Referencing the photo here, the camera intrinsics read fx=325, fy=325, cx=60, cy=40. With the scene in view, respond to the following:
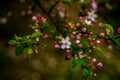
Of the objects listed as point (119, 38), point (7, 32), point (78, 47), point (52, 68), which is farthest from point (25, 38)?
point (7, 32)

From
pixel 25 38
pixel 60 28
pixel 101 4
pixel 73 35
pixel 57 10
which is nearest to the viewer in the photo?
pixel 25 38

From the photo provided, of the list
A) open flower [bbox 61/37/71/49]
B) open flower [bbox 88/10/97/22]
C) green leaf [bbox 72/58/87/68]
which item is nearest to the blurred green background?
open flower [bbox 88/10/97/22]

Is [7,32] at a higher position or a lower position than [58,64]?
higher

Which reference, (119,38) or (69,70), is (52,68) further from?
(119,38)

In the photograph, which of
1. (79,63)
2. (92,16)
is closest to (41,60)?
(92,16)

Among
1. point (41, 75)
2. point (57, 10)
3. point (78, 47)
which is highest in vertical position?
point (57, 10)

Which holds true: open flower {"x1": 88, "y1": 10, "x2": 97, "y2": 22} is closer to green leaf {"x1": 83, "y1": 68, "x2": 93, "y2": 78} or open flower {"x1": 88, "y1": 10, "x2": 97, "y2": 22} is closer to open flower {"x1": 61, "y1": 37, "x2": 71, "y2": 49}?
open flower {"x1": 61, "y1": 37, "x2": 71, "y2": 49}

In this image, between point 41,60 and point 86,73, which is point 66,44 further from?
point 41,60

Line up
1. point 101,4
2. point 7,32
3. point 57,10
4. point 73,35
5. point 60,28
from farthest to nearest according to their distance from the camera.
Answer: point 7,32
point 101,4
point 57,10
point 60,28
point 73,35
